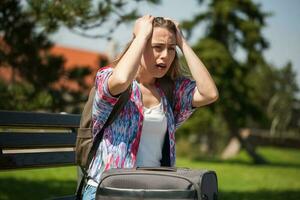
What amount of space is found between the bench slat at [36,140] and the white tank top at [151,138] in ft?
2.53

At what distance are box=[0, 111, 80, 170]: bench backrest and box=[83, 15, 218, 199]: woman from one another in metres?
0.59

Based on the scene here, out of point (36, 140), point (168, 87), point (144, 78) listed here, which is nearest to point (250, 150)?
point (36, 140)

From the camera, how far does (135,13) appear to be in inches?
249

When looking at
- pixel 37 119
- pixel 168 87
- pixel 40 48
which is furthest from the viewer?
pixel 40 48

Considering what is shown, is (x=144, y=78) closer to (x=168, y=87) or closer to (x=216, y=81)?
(x=168, y=87)

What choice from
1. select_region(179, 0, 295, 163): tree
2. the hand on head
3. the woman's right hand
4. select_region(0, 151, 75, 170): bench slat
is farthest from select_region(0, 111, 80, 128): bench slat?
select_region(179, 0, 295, 163): tree

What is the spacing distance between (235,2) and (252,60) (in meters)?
3.11

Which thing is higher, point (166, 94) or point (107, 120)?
point (166, 94)

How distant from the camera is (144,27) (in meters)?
2.88

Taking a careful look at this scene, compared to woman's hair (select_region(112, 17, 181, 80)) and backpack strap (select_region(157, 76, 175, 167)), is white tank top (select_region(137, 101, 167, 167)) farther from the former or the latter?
woman's hair (select_region(112, 17, 181, 80))

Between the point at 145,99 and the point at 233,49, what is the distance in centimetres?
2788

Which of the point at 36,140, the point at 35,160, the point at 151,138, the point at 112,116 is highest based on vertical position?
the point at 112,116

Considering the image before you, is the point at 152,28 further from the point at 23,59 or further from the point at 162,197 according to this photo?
the point at 23,59

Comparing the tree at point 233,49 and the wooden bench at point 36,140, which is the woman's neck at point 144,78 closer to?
the wooden bench at point 36,140
